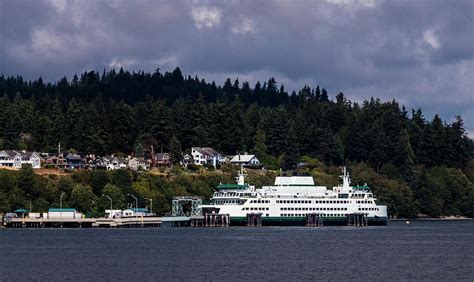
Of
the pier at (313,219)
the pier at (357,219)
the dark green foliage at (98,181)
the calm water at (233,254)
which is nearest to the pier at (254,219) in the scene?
the pier at (313,219)

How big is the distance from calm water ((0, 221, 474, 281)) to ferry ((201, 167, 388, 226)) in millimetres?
14097

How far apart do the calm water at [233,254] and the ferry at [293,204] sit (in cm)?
1410

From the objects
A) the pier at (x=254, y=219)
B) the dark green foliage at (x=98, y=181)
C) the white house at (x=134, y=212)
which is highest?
the dark green foliage at (x=98, y=181)

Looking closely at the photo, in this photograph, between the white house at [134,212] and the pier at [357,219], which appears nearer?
the white house at [134,212]

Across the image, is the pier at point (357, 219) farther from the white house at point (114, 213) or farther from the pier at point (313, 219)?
the white house at point (114, 213)

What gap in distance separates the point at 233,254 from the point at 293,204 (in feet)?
220

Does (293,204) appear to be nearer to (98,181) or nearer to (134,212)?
(134,212)

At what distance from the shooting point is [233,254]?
112m

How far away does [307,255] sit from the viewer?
110562mm

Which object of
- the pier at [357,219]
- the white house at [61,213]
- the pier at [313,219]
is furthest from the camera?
the pier at [357,219]

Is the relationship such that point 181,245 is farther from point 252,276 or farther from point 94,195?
point 94,195

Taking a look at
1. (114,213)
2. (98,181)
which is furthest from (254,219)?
(98,181)

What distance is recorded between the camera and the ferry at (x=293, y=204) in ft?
581

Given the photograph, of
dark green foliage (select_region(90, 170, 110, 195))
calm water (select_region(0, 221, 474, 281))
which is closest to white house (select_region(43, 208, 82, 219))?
calm water (select_region(0, 221, 474, 281))
